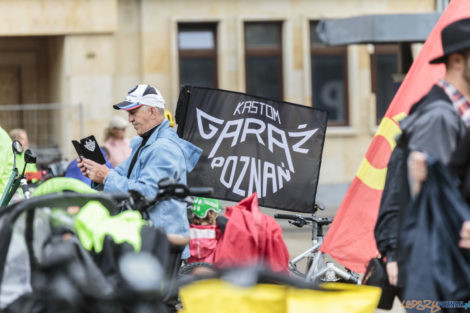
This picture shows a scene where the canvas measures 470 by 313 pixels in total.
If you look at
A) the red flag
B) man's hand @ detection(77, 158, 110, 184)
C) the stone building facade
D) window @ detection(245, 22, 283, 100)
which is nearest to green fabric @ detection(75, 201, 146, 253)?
man's hand @ detection(77, 158, 110, 184)

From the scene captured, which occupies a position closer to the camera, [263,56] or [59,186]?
[59,186]

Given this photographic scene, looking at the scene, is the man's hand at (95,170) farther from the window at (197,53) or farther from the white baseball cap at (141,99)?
the window at (197,53)

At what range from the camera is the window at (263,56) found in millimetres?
20797

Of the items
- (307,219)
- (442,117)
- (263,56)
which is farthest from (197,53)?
(442,117)

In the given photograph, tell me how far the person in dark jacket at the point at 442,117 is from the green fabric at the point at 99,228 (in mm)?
1077

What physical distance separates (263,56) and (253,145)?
13409 mm

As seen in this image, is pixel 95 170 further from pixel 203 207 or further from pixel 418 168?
pixel 418 168

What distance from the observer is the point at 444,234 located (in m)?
4.07

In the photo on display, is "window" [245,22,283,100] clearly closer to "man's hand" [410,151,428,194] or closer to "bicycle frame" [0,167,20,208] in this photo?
"bicycle frame" [0,167,20,208]

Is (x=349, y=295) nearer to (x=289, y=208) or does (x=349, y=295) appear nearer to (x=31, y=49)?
(x=289, y=208)

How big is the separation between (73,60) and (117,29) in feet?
3.95

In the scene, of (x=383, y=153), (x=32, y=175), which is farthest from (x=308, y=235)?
(x=383, y=153)

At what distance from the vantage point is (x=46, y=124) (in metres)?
18.2

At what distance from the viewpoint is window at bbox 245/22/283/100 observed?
68.2 feet
